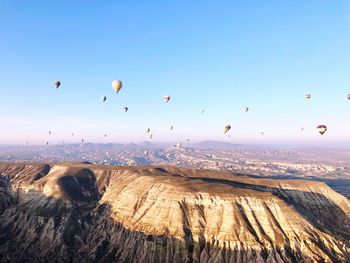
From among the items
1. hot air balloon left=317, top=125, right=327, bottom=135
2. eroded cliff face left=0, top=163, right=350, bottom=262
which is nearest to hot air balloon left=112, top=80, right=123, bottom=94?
eroded cliff face left=0, top=163, right=350, bottom=262

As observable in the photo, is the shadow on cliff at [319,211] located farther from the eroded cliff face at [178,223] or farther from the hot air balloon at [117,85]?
the hot air balloon at [117,85]

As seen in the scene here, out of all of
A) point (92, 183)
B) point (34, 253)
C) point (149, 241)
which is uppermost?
point (92, 183)

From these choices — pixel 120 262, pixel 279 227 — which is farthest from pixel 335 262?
pixel 120 262

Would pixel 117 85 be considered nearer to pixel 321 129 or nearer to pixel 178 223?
pixel 178 223

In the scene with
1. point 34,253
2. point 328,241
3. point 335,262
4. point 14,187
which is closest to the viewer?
point 335,262

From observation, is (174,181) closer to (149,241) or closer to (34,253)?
(149,241)

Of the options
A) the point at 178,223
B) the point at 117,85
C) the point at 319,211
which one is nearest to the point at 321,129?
the point at 319,211

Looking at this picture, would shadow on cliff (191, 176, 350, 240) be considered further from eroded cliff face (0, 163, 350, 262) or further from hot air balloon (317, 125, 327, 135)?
hot air balloon (317, 125, 327, 135)

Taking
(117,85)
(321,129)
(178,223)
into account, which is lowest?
(178,223)
